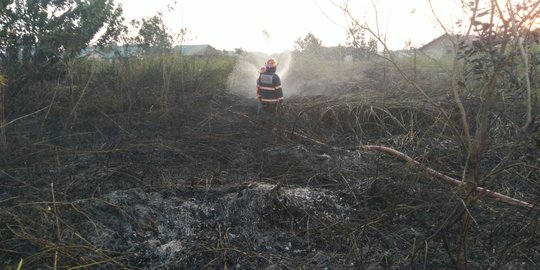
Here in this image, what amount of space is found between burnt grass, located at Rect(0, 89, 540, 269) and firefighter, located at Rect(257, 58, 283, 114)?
4.95ft

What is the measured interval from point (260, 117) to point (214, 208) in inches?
167

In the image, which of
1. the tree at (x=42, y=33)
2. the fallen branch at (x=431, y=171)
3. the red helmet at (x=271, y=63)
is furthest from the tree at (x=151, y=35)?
the fallen branch at (x=431, y=171)

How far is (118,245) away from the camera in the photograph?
3.20 metres

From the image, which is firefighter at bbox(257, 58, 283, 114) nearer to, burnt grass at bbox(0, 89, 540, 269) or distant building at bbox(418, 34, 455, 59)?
burnt grass at bbox(0, 89, 540, 269)

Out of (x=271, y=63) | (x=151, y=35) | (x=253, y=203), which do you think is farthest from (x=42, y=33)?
(x=253, y=203)

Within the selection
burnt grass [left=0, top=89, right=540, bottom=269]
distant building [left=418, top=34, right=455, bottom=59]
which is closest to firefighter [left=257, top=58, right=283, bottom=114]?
burnt grass [left=0, top=89, right=540, bottom=269]

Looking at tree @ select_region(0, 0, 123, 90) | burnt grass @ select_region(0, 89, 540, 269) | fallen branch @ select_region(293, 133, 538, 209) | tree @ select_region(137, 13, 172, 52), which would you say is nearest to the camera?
burnt grass @ select_region(0, 89, 540, 269)

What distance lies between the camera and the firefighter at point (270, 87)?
313 inches

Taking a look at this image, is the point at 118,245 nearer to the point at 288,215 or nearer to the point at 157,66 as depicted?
the point at 288,215

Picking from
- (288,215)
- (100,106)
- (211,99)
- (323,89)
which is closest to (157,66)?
(211,99)

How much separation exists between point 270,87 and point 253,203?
4483 millimetres

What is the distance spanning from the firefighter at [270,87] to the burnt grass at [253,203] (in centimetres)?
151

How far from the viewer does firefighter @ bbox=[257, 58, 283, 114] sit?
7941 millimetres

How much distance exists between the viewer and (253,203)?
150 inches
